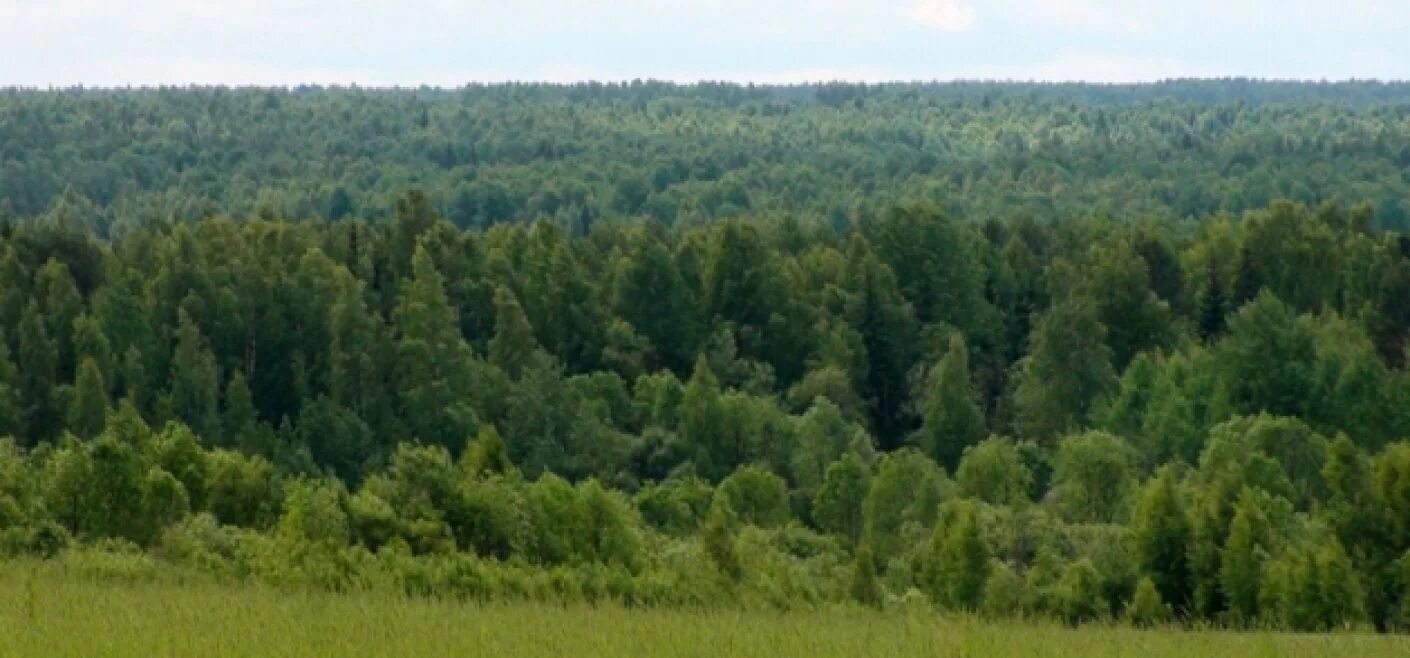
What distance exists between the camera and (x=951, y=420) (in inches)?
4163

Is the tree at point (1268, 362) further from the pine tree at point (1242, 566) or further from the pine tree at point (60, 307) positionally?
the pine tree at point (60, 307)

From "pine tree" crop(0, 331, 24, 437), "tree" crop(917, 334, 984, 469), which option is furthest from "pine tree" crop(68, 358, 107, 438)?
"tree" crop(917, 334, 984, 469)

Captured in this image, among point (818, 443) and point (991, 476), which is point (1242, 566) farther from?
point (818, 443)

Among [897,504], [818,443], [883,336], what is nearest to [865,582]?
[897,504]

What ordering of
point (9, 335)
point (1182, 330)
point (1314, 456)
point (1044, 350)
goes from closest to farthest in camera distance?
1. point (1314, 456)
2. point (9, 335)
3. point (1044, 350)
4. point (1182, 330)

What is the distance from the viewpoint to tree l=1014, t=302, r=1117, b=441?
108m

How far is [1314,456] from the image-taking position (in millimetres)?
88812

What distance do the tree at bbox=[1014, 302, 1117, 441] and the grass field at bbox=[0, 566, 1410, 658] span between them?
76.4 meters

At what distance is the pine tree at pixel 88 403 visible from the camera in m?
89.9

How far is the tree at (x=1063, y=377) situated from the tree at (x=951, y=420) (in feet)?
10.9

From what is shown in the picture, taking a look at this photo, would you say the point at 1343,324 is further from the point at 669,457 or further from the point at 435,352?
the point at 435,352

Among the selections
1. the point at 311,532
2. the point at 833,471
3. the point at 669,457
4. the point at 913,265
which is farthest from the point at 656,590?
the point at 913,265

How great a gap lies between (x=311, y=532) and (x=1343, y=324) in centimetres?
7746

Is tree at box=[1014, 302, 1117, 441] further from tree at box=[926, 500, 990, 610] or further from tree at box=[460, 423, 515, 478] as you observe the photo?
tree at box=[460, 423, 515, 478]
